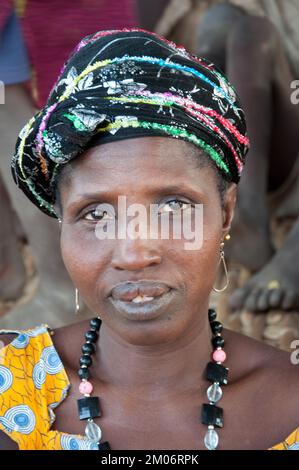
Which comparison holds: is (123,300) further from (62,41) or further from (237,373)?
(62,41)

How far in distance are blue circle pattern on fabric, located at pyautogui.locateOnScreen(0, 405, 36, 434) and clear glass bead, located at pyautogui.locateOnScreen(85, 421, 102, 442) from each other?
11 cm

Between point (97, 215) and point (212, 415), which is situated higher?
point (97, 215)

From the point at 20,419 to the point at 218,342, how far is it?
0.45m

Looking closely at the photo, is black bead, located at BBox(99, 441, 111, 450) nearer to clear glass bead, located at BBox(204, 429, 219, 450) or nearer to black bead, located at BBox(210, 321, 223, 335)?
clear glass bead, located at BBox(204, 429, 219, 450)

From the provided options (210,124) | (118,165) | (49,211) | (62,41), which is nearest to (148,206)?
(118,165)

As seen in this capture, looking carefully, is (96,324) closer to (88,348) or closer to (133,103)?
(88,348)

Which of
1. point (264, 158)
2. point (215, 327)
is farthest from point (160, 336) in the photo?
point (264, 158)

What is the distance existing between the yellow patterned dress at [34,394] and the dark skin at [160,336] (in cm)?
3

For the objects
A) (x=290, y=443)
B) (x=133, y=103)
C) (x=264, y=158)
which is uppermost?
(x=264, y=158)

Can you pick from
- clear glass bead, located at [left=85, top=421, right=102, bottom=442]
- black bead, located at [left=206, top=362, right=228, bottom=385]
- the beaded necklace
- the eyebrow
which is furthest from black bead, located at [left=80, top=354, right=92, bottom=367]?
the eyebrow

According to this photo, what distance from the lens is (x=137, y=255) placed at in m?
1.66

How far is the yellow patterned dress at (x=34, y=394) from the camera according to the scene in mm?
1793

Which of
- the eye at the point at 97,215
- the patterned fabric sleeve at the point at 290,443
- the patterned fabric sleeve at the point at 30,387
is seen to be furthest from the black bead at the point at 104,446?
the eye at the point at 97,215

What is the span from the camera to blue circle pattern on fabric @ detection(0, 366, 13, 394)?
1.83 metres
